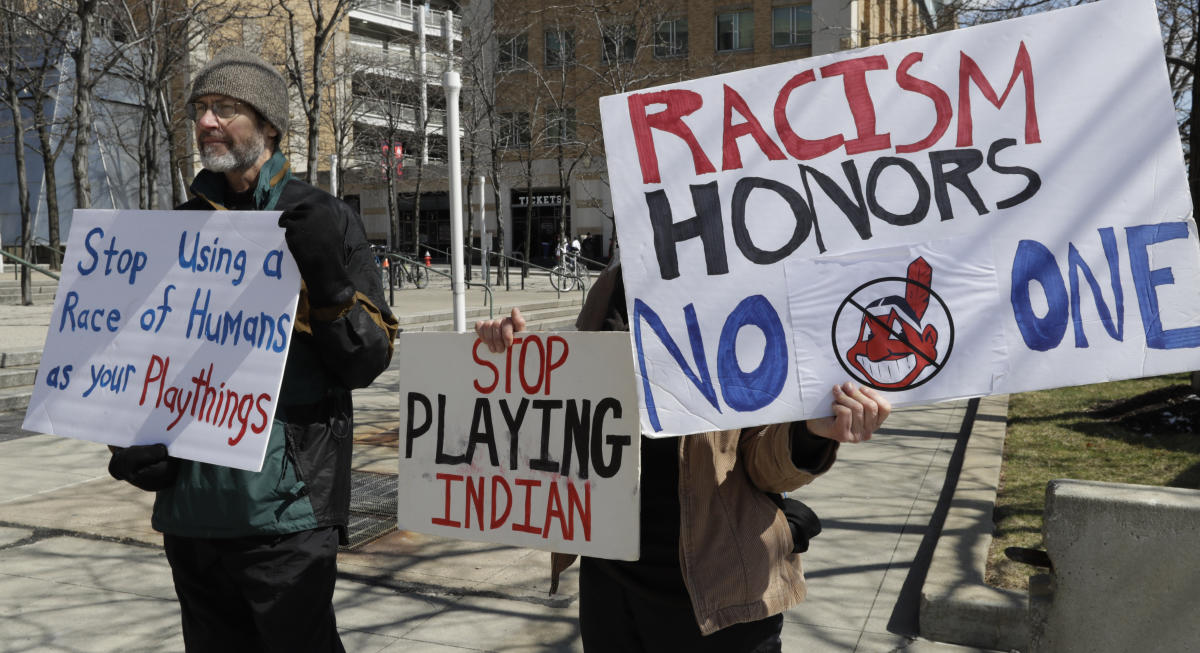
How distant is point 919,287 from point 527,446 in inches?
38.3

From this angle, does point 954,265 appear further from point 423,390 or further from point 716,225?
point 423,390

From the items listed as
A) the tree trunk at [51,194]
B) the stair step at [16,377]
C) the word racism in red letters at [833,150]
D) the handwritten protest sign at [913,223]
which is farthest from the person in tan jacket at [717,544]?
the tree trunk at [51,194]

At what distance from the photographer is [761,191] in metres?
2.11

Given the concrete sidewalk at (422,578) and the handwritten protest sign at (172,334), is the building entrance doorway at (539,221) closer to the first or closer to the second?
the concrete sidewalk at (422,578)

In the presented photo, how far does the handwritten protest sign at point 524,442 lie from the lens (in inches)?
87.9

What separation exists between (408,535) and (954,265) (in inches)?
167

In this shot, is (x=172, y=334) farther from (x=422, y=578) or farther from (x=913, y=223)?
(x=422, y=578)

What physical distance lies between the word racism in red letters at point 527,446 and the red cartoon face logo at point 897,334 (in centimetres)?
56

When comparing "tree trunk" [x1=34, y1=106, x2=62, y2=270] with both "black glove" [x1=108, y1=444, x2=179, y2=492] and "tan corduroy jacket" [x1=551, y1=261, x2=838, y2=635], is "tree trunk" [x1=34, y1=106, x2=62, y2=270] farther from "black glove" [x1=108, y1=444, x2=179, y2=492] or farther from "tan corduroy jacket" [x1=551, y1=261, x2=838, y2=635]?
"tan corduroy jacket" [x1=551, y1=261, x2=838, y2=635]

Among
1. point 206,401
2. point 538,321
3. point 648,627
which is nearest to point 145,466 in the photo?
point 206,401

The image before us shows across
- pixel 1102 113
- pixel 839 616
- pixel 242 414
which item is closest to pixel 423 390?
pixel 242 414

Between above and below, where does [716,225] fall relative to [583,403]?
above

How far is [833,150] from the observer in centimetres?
211

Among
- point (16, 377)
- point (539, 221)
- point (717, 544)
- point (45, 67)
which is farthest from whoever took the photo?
point (539, 221)
